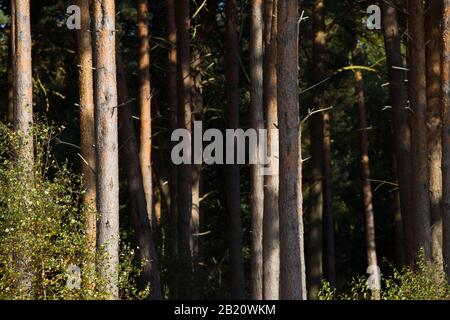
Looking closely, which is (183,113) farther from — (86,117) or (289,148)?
(289,148)

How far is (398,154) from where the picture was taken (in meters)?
22.0

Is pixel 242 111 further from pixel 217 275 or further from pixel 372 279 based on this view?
pixel 372 279

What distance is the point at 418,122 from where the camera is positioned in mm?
20062

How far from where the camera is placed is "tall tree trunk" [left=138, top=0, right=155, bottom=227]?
26.2m

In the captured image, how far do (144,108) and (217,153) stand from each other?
745 cm

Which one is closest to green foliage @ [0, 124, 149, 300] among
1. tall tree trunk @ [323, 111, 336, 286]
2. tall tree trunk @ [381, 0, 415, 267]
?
tall tree trunk @ [381, 0, 415, 267]

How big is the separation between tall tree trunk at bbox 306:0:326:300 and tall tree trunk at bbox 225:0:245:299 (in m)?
1.96

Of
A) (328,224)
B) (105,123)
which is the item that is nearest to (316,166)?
(328,224)

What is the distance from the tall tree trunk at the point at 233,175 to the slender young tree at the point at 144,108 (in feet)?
6.96

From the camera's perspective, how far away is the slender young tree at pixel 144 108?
26.2 m

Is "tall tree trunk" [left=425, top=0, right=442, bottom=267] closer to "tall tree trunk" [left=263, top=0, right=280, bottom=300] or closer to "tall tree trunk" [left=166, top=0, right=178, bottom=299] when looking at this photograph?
"tall tree trunk" [left=263, top=0, right=280, bottom=300]

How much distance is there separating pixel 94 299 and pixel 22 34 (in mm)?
6404

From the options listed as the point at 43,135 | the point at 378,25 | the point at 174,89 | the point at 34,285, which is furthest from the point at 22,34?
the point at 174,89

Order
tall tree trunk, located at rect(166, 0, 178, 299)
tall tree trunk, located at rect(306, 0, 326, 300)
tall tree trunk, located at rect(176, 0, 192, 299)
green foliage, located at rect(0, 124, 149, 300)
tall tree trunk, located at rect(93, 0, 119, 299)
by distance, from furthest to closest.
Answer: tall tree trunk, located at rect(166, 0, 178, 299)
tall tree trunk, located at rect(306, 0, 326, 300)
tall tree trunk, located at rect(176, 0, 192, 299)
tall tree trunk, located at rect(93, 0, 119, 299)
green foliage, located at rect(0, 124, 149, 300)
